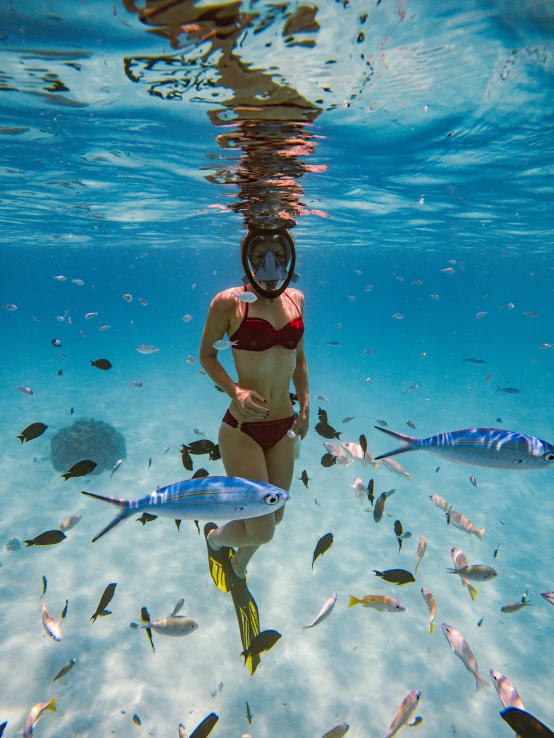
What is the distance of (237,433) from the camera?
4867mm

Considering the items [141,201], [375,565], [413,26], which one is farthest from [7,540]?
[141,201]

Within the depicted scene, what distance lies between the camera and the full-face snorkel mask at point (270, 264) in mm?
5031

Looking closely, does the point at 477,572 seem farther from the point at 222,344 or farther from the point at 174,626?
the point at 222,344

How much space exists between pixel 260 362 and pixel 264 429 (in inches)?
34.1

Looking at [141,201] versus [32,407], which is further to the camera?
[32,407]

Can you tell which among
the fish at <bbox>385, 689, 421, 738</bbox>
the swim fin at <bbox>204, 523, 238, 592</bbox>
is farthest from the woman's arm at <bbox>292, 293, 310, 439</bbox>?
the fish at <bbox>385, 689, 421, 738</bbox>

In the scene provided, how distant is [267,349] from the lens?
16.2ft

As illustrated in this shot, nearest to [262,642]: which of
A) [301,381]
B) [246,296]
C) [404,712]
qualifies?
[404,712]

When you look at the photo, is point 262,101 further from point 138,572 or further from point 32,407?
point 32,407

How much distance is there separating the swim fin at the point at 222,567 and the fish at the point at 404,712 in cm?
263

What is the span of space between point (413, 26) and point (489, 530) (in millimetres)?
12851

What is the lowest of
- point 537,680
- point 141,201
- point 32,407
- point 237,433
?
point 32,407

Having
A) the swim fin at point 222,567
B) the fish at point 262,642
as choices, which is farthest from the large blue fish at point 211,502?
the swim fin at point 222,567

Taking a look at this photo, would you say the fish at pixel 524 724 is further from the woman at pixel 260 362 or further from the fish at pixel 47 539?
the fish at pixel 47 539
